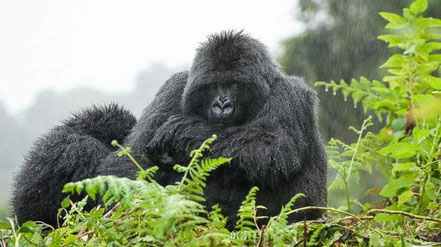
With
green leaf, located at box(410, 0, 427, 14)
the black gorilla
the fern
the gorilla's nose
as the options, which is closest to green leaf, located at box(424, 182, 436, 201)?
the black gorilla

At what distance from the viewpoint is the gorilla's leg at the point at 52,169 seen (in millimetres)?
4228

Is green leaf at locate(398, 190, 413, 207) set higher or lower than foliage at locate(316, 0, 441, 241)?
lower

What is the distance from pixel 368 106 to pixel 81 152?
6.74ft

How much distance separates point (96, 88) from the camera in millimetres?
61219

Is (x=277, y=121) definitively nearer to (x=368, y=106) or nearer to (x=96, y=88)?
(x=368, y=106)

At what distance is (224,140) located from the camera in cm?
369

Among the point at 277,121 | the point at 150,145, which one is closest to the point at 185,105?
the point at 150,145

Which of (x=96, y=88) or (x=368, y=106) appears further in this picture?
(x=96, y=88)

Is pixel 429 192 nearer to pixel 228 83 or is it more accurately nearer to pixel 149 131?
pixel 228 83

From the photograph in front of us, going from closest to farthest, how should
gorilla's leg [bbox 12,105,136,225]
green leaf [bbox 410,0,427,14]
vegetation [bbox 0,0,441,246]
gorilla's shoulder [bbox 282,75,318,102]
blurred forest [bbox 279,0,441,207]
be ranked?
vegetation [bbox 0,0,441,246] < green leaf [bbox 410,0,427,14] < gorilla's shoulder [bbox 282,75,318,102] < gorilla's leg [bbox 12,105,136,225] < blurred forest [bbox 279,0,441,207]

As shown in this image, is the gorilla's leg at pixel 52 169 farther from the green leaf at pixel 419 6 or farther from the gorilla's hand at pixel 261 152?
the green leaf at pixel 419 6

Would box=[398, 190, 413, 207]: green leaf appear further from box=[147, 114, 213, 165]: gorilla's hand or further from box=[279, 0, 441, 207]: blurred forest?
box=[279, 0, 441, 207]: blurred forest

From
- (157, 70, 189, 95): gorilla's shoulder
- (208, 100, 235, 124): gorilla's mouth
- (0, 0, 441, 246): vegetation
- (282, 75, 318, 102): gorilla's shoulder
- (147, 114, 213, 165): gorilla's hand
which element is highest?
(157, 70, 189, 95): gorilla's shoulder

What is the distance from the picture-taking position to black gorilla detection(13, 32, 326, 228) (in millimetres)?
3665
